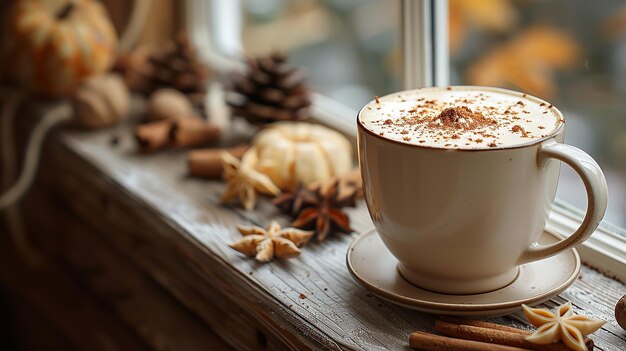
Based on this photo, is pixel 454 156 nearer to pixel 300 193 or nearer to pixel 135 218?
pixel 300 193

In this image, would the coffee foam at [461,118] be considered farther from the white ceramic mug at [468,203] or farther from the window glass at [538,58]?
the window glass at [538,58]

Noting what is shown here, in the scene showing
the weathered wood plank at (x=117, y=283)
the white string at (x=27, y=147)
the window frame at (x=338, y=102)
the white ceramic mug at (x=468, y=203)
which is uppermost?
the white ceramic mug at (x=468, y=203)

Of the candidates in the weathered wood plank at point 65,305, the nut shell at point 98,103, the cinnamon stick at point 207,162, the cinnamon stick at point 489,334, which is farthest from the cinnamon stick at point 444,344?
the nut shell at point 98,103

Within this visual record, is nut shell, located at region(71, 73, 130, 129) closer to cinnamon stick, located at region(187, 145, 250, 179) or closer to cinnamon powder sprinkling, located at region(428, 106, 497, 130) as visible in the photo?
cinnamon stick, located at region(187, 145, 250, 179)

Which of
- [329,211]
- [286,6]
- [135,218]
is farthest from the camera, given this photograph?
[286,6]

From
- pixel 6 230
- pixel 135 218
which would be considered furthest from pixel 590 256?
pixel 6 230
